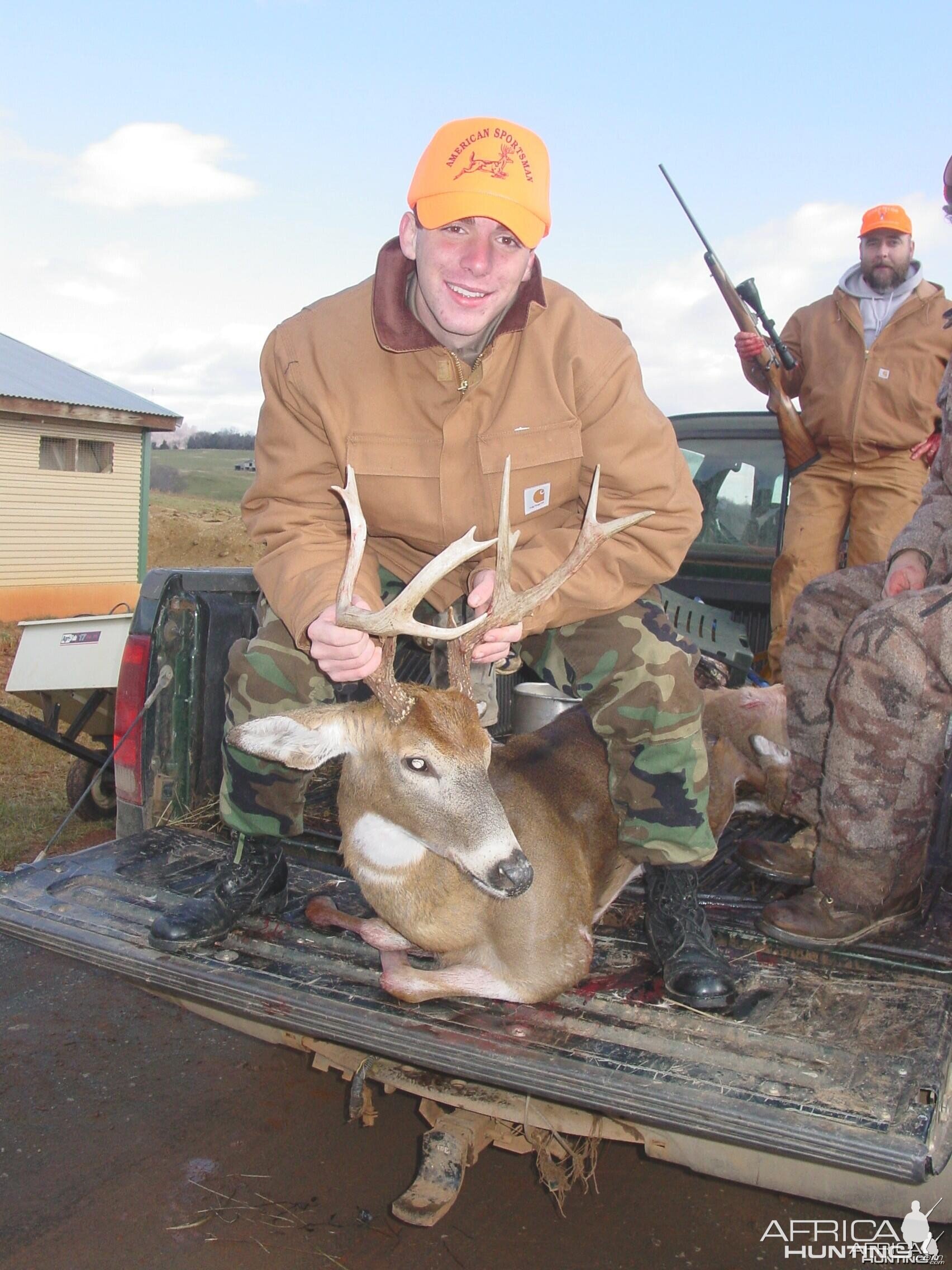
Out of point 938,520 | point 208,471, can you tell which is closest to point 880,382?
point 938,520

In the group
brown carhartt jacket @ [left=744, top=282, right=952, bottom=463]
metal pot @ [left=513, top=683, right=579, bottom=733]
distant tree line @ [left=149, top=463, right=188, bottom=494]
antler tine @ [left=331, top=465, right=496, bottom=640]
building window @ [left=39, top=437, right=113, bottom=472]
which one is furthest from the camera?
distant tree line @ [left=149, top=463, right=188, bottom=494]

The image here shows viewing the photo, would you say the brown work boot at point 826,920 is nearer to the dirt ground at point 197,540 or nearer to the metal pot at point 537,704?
the metal pot at point 537,704

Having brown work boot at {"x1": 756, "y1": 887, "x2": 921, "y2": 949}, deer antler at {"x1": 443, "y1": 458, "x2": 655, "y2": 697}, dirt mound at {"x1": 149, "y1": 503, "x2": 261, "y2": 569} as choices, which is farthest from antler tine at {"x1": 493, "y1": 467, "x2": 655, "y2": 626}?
dirt mound at {"x1": 149, "y1": 503, "x2": 261, "y2": 569}

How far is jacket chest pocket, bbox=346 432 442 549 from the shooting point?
3.47m

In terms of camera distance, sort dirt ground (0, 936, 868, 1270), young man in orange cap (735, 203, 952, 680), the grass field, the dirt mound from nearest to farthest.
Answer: dirt ground (0, 936, 868, 1270) < young man in orange cap (735, 203, 952, 680) < the dirt mound < the grass field

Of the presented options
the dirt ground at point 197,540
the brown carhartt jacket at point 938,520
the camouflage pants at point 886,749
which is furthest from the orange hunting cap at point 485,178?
the dirt ground at point 197,540

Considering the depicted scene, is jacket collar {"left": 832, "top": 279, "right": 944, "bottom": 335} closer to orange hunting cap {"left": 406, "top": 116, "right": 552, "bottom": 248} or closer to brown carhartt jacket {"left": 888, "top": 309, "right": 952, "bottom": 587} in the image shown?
brown carhartt jacket {"left": 888, "top": 309, "right": 952, "bottom": 587}

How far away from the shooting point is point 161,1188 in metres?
3.37

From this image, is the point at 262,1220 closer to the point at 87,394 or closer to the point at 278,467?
the point at 278,467

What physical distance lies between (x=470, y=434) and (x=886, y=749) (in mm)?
1569

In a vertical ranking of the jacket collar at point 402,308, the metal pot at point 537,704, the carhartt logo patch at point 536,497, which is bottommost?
the metal pot at point 537,704

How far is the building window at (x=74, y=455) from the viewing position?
20906 mm

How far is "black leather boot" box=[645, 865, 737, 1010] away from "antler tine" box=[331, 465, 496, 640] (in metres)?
1.04

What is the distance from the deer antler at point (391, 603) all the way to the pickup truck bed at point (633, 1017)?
2.92ft
